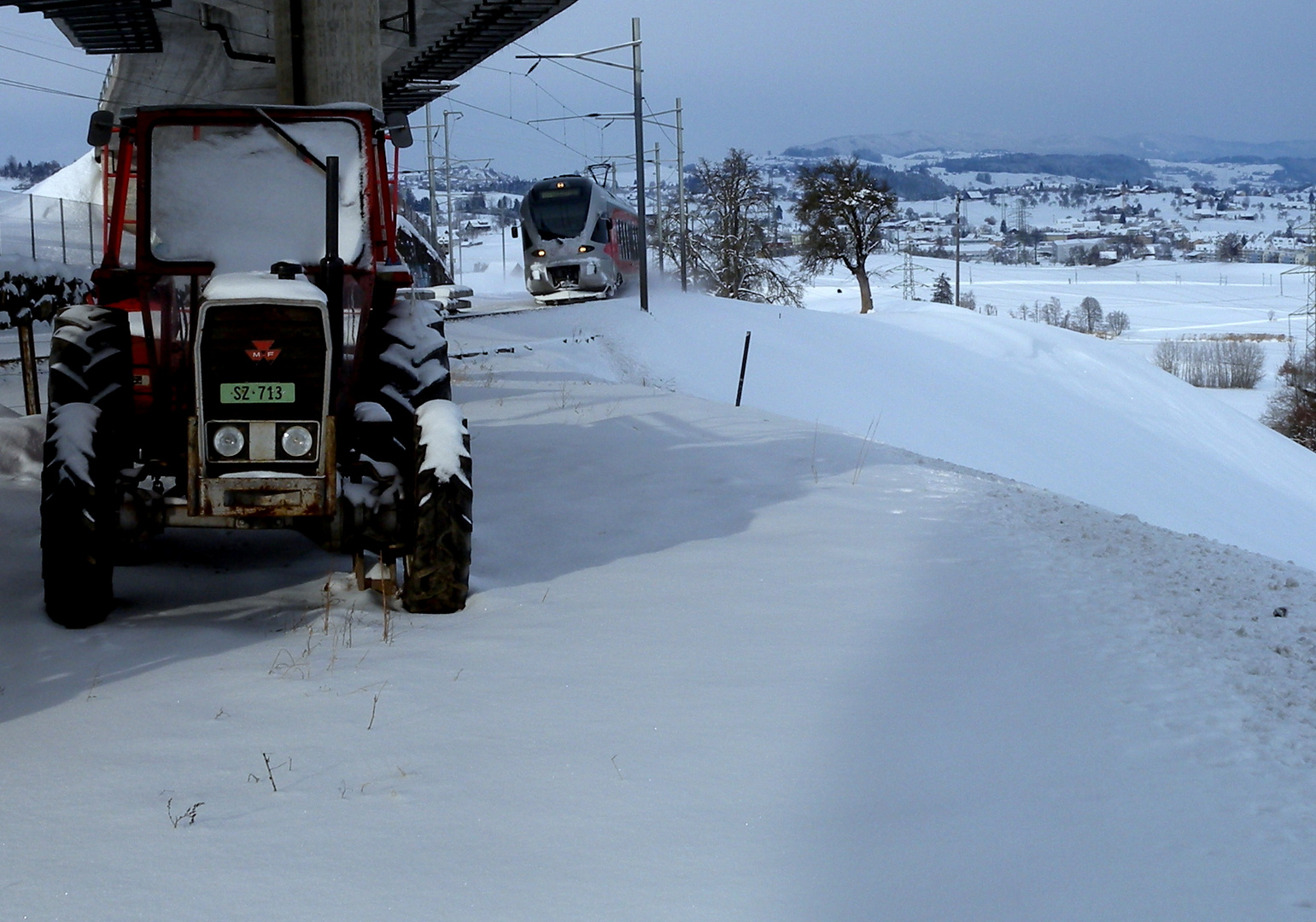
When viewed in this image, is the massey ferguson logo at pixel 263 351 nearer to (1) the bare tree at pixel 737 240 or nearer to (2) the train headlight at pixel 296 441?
(2) the train headlight at pixel 296 441

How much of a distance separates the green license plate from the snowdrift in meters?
14.5

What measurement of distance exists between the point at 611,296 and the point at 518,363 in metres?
19.0

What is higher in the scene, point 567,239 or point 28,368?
point 567,239

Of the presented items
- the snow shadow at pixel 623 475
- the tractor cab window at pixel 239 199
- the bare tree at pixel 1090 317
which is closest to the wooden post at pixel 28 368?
the snow shadow at pixel 623 475

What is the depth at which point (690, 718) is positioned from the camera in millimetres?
5148

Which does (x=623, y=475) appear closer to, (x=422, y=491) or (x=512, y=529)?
(x=512, y=529)

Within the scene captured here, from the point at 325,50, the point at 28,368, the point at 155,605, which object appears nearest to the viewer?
the point at 155,605

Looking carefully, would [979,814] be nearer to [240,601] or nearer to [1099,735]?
[1099,735]

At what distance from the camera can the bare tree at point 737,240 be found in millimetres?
63031

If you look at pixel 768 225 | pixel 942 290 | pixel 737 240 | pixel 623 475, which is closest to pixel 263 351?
pixel 623 475

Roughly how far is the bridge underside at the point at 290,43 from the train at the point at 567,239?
13.2 feet

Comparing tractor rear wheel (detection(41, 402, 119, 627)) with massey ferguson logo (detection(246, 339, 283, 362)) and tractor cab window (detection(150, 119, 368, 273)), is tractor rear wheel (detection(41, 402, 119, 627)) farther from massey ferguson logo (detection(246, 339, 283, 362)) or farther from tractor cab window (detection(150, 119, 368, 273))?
tractor cab window (detection(150, 119, 368, 273))

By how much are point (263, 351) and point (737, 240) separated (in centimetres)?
5812

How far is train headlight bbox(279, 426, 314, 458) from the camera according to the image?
20.8 ft
